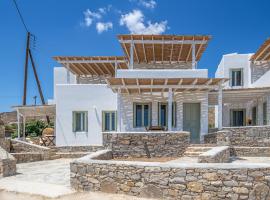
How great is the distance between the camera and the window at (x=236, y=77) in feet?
77.6

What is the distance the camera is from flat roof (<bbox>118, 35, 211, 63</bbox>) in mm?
17391

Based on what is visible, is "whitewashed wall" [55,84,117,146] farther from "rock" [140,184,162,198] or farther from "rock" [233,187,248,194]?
"rock" [233,187,248,194]

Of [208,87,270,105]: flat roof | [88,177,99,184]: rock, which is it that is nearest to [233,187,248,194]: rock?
[88,177,99,184]: rock

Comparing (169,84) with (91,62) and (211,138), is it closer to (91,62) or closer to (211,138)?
(211,138)

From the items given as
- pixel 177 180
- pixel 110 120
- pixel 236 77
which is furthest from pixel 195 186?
pixel 236 77

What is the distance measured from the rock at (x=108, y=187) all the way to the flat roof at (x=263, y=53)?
A: 45.2ft

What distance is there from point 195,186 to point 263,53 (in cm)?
1502

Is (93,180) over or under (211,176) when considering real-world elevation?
under

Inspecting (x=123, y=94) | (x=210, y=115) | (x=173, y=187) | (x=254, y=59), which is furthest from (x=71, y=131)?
(x=210, y=115)

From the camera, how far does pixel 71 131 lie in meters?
19.3

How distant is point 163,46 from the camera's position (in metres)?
18.1

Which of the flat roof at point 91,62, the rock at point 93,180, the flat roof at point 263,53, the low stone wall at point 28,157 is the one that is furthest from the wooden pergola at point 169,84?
the rock at point 93,180

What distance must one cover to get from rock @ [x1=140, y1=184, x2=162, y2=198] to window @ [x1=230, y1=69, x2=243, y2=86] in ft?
57.4

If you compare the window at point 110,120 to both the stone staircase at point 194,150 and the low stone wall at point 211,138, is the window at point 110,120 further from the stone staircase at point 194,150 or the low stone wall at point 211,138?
the stone staircase at point 194,150
